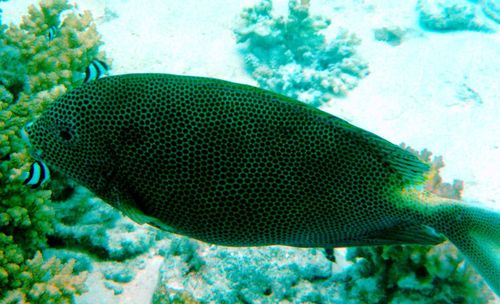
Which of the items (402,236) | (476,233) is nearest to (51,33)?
(402,236)

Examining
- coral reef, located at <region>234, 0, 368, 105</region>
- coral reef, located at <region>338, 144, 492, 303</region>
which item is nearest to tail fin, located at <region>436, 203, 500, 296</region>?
coral reef, located at <region>338, 144, 492, 303</region>

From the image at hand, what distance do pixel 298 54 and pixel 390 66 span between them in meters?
2.65

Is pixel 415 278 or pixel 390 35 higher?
pixel 390 35

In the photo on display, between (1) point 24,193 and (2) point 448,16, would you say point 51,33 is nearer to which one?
(1) point 24,193

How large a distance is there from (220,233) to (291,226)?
0.34 meters

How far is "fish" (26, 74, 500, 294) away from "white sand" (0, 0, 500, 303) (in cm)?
540

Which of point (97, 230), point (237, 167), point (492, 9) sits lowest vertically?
point (97, 230)

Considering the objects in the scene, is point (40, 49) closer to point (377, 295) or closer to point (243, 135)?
point (243, 135)

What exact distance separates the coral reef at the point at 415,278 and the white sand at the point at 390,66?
305cm

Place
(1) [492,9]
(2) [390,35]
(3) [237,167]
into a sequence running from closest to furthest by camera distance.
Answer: (3) [237,167]
(2) [390,35]
(1) [492,9]

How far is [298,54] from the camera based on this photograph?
898 cm

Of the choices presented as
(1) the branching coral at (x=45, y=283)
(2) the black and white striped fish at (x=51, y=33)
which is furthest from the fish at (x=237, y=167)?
(2) the black and white striped fish at (x=51, y=33)

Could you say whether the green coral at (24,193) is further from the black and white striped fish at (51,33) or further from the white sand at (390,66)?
the white sand at (390,66)

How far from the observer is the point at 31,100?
156 inches
